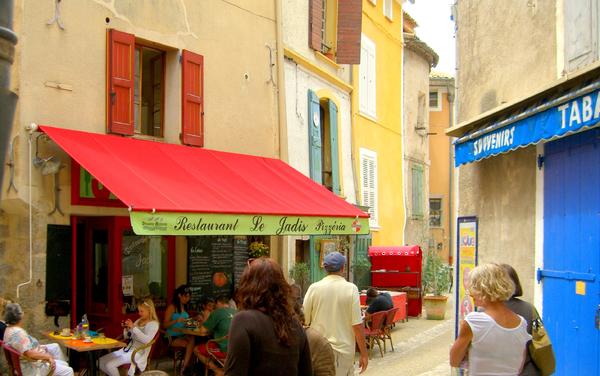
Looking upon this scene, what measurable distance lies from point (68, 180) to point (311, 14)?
24.5ft

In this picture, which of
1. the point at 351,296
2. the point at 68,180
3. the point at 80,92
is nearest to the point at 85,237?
the point at 68,180

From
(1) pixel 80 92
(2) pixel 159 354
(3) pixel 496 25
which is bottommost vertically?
(2) pixel 159 354

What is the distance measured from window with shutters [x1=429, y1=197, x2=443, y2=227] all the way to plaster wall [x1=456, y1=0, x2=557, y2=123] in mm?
18460

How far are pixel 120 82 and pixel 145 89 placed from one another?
1.24 m

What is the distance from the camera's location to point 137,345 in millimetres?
7812

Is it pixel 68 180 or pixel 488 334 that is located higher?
pixel 68 180

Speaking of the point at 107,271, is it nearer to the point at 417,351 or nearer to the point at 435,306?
the point at 417,351

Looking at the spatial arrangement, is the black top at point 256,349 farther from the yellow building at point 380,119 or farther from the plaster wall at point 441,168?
the plaster wall at point 441,168

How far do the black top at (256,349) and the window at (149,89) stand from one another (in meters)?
7.06

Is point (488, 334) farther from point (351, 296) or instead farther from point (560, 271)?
point (560, 271)

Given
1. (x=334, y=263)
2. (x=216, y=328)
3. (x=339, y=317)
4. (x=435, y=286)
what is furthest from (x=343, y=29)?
(x=339, y=317)

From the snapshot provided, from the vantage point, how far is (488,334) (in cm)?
371

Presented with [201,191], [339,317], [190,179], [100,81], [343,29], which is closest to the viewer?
[339,317]

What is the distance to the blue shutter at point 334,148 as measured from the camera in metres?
14.7
